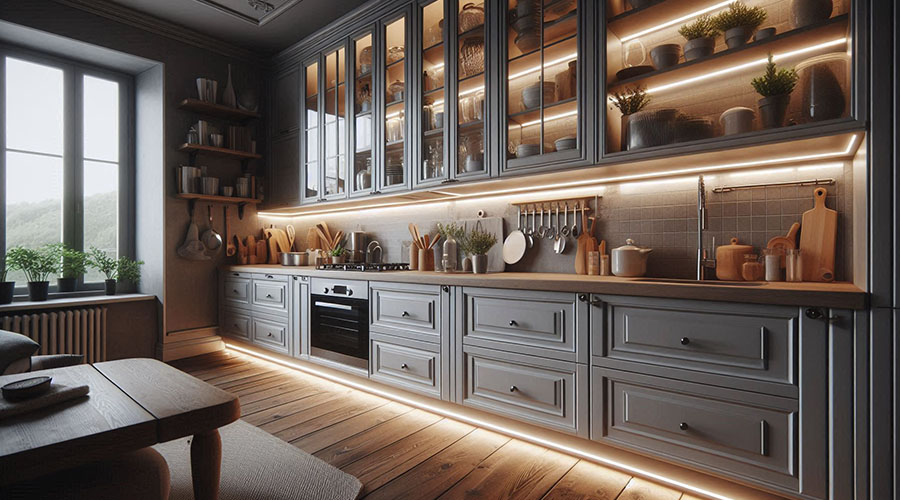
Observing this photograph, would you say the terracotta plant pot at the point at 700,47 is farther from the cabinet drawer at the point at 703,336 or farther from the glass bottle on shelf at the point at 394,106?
the glass bottle on shelf at the point at 394,106

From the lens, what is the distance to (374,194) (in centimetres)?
320

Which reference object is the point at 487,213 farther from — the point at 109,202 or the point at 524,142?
the point at 109,202

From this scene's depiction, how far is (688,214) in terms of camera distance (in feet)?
7.19

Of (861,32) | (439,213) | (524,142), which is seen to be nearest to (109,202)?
(439,213)

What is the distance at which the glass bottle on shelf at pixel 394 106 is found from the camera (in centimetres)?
308

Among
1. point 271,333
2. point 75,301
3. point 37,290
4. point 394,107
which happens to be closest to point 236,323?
point 271,333

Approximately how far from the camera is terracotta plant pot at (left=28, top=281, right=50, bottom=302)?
3.23m

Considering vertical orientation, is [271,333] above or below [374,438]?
above

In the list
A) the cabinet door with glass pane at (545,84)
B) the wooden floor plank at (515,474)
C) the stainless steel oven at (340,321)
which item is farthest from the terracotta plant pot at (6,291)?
the cabinet door with glass pane at (545,84)

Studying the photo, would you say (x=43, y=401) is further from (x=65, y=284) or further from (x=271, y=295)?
(x=65, y=284)

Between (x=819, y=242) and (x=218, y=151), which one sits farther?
(x=218, y=151)

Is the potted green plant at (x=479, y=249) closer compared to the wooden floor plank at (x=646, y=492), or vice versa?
the wooden floor plank at (x=646, y=492)

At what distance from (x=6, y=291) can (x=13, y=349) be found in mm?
1682

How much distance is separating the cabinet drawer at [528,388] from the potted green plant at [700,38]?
60.0 inches
